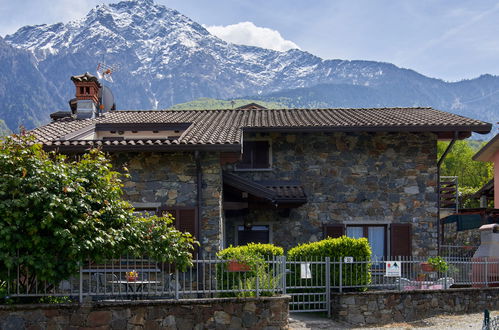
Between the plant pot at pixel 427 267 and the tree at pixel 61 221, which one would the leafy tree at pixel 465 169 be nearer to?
the plant pot at pixel 427 267

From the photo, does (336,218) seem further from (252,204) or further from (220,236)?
(220,236)

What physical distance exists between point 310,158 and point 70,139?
22.3 ft

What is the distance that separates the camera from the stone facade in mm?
17266

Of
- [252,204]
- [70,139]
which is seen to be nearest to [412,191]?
[252,204]

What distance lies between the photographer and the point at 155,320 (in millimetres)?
10234

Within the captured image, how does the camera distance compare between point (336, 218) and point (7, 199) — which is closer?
point (7, 199)

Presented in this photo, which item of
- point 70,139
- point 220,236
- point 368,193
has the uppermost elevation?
point 70,139

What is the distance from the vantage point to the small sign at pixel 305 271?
12312 mm

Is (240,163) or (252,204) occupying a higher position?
(240,163)

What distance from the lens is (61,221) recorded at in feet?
31.2

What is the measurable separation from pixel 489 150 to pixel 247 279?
19.6 m

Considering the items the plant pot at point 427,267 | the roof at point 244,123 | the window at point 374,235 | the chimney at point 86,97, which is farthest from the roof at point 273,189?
the chimney at point 86,97

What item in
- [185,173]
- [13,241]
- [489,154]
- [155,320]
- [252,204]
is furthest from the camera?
[489,154]

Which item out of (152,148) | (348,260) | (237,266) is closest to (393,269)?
(348,260)
